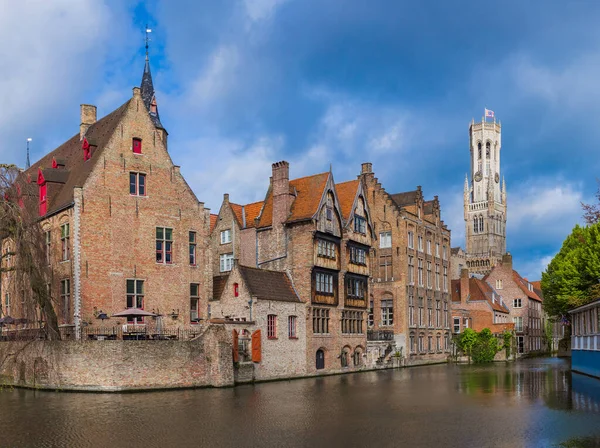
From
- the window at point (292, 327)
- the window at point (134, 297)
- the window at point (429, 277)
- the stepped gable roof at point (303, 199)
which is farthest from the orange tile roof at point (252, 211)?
the window at point (429, 277)

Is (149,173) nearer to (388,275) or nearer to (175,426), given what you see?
(175,426)

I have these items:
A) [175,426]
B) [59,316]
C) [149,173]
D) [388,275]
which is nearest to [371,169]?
[388,275]

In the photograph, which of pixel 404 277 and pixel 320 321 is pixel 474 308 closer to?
pixel 404 277

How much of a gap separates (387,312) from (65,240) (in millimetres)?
31179

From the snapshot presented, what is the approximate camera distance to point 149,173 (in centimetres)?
4153

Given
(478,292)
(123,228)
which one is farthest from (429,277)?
(123,228)

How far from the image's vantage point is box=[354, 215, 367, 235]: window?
165 feet

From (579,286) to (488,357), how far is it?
18.3 m

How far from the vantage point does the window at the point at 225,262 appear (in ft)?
165

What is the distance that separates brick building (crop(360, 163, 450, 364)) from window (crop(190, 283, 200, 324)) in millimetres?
18326

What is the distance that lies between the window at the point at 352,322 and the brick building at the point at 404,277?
515cm

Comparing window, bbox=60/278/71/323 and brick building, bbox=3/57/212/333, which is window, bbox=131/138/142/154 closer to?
brick building, bbox=3/57/212/333

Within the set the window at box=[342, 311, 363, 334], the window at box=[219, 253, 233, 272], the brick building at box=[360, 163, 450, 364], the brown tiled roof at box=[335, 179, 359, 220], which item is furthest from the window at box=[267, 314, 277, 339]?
the brick building at box=[360, 163, 450, 364]

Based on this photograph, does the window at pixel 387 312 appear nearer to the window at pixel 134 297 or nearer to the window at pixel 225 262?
the window at pixel 225 262
